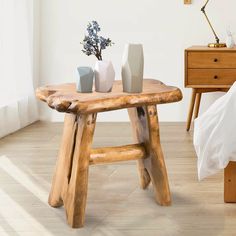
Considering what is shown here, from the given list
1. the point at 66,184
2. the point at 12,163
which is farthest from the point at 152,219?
the point at 12,163

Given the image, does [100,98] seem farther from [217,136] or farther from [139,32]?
[139,32]

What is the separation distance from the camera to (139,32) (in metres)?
4.58

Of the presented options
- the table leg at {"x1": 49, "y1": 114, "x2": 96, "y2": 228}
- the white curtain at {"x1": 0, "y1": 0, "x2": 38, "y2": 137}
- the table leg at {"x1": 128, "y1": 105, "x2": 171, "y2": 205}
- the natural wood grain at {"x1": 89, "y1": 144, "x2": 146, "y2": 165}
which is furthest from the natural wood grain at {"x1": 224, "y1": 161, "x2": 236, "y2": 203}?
the white curtain at {"x1": 0, "y1": 0, "x2": 38, "y2": 137}

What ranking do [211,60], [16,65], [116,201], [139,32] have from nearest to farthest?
[116,201]
[211,60]
[16,65]
[139,32]

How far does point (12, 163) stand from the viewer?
3.24m

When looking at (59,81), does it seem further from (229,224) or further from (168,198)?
(229,224)

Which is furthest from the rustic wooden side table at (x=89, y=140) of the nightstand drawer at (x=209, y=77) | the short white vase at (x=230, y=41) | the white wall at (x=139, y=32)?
the white wall at (x=139, y=32)

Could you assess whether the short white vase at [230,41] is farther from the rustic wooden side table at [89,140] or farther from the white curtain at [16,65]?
the rustic wooden side table at [89,140]

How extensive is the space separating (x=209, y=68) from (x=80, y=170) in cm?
213

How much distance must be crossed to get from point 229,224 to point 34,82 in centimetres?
273

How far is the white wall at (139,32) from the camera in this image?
14.8 ft

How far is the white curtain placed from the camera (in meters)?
3.98

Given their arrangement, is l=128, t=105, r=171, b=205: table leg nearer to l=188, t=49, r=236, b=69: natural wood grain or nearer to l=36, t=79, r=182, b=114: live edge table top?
l=36, t=79, r=182, b=114: live edge table top

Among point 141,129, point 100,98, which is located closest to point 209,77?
point 141,129
